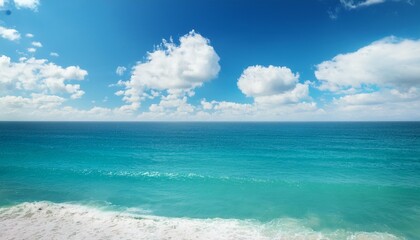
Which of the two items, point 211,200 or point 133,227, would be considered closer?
point 133,227

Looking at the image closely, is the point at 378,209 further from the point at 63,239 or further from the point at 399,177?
the point at 63,239

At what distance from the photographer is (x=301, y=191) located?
28891 millimetres

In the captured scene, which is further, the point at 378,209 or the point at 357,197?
the point at 357,197

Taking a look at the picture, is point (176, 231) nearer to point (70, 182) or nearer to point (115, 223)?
point (115, 223)

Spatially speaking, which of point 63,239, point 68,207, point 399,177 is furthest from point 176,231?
point 399,177

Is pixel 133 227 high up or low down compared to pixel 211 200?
up

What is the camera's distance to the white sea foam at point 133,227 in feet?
56.5

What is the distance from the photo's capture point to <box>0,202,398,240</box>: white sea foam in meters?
17.2

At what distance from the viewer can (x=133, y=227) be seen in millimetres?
18641

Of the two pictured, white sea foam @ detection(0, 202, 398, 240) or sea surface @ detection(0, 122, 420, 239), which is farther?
sea surface @ detection(0, 122, 420, 239)

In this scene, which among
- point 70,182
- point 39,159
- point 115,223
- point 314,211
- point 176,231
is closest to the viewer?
point 176,231

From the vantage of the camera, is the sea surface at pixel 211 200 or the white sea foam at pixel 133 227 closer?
the white sea foam at pixel 133 227

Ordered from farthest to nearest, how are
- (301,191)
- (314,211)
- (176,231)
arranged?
(301,191) < (314,211) < (176,231)

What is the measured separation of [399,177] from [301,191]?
58.9 feet
